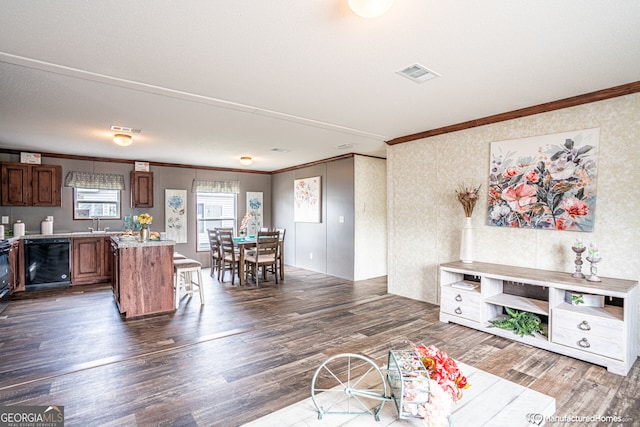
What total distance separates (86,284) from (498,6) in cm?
697

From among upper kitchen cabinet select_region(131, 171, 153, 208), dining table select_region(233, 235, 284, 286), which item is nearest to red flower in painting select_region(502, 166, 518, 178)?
dining table select_region(233, 235, 284, 286)

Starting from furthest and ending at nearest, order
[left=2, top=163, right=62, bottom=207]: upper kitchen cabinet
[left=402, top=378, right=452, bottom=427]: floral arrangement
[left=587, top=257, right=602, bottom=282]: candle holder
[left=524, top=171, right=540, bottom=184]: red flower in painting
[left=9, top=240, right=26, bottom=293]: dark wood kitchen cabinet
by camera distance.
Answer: [left=2, top=163, right=62, bottom=207]: upper kitchen cabinet < [left=9, top=240, right=26, bottom=293]: dark wood kitchen cabinet < [left=524, top=171, right=540, bottom=184]: red flower in painting < [left=587, top=257, right=602, bottom=282]: candle holder < [left=402, top=378, right=452, bottom=427]: floral arrangement

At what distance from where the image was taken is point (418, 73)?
2557 millimetres

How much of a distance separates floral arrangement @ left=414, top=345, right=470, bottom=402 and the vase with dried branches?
2585mm

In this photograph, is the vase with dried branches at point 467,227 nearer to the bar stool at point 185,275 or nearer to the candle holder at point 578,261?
the candle holder at point 578,261

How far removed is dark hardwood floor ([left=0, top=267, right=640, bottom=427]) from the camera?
207 cm

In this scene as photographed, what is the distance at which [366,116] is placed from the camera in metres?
3.70

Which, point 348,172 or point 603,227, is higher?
point 348,172

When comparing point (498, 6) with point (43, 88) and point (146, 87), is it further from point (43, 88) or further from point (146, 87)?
point (43, 88)

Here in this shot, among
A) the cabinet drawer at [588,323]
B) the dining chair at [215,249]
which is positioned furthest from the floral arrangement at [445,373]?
the dining chair at [215,249]

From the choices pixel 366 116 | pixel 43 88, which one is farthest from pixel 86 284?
→ pixel 366 116

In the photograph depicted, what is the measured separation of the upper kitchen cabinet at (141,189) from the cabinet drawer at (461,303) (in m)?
6.03

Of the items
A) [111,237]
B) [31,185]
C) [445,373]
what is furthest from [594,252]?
[31,185]
